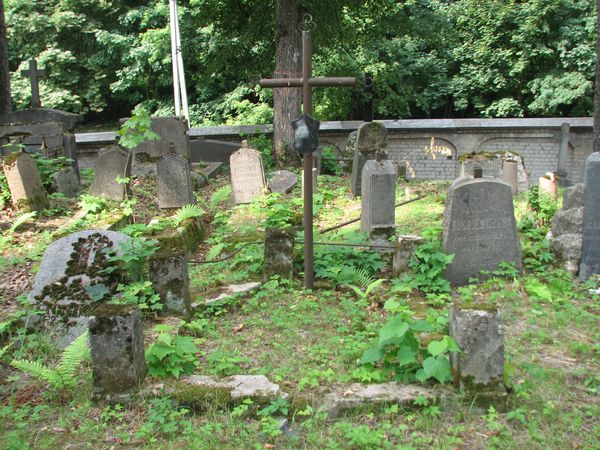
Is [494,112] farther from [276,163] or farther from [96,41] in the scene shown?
[96,41]

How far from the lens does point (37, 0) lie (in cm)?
2723

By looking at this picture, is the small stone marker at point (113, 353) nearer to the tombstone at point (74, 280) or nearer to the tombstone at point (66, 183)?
the tombstone at point (74, 280)

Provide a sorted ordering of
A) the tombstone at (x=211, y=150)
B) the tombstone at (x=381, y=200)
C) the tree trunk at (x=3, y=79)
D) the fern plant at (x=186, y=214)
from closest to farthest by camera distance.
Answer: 1. the tombstone at (x=381, y=200)
2. the fern plant at (x=186, y=214)
3. the tree trunk at (x=3, y=79)
4. the tombstone at (x=211, y=150)

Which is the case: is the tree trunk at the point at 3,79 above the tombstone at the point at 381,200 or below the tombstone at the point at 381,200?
above

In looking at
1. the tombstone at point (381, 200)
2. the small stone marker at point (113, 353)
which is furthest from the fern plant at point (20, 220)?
the tombstone at point (381, 200)

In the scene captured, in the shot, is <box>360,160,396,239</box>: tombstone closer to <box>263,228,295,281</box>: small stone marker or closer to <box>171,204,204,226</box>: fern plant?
<box>263,228,295,281</box>: small stone marker

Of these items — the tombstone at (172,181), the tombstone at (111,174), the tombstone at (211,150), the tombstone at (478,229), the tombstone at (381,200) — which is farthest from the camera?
the tombstone at (211,150)

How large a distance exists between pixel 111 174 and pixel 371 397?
7.47 metres

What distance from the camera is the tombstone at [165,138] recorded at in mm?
14383

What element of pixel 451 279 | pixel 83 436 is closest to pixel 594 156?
pixel 451 279

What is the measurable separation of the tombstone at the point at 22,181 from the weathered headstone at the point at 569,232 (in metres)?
7.39

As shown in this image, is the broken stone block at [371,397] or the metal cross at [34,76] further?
the metal cross at [34,76]

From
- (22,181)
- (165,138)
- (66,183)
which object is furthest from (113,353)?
(165,138)

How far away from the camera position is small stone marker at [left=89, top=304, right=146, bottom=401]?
166 inches
